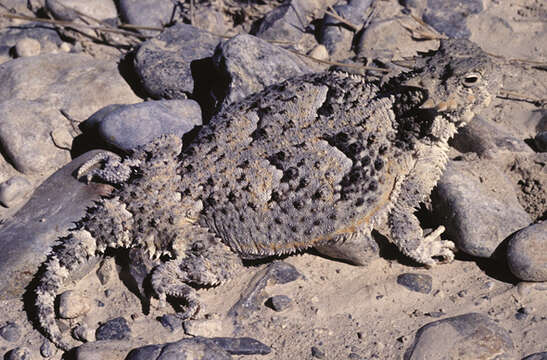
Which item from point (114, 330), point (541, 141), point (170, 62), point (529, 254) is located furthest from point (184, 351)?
point (541, 141)

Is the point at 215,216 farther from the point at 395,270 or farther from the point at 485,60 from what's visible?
the point at 485,60

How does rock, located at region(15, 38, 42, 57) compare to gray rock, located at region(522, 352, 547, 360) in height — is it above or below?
above

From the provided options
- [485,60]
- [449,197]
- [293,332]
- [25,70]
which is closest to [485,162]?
[449,197]

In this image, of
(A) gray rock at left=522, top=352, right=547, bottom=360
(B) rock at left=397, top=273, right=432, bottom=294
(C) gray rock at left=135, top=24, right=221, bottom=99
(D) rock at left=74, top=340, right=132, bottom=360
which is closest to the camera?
(A) gray rock at left=522, top=352, right=547, bottom=360

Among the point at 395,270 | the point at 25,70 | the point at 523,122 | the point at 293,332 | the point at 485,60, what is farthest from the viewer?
the point at 25,70

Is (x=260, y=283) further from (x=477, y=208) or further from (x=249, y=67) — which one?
(x=249, y=67)

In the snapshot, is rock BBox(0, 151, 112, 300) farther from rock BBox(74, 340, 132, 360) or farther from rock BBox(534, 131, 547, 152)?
rock BBox(534, 131, 547, 152)

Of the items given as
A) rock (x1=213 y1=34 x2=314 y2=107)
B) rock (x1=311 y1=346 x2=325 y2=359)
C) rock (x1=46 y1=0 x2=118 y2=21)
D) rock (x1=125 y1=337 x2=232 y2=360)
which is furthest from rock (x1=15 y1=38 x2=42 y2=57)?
rock (x1=311 y1=346 x2=325 y2=359)
